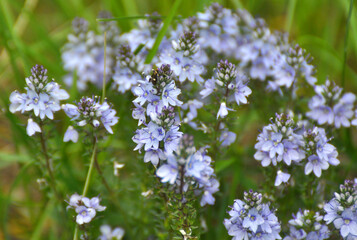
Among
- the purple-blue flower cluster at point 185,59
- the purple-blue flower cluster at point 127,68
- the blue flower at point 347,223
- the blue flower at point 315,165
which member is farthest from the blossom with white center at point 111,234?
the blue flower at point 347,223

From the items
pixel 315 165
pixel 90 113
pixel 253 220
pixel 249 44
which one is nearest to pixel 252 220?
pixel 253 220

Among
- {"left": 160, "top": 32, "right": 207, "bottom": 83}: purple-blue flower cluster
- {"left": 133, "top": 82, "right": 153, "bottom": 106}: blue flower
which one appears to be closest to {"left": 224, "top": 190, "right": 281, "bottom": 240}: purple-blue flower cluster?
{"left": 133, "top": 82, "right": 153, "bottom": 106}: blue flower

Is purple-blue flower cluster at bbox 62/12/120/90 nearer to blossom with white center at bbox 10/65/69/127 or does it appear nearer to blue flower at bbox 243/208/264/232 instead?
blossom with white center at bbox 10/65/69/127

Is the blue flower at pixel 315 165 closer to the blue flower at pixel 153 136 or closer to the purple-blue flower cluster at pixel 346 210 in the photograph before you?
the purple-blue flower cluster at pixel 346 210

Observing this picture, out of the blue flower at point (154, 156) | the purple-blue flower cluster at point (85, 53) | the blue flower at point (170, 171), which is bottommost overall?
the blue flower at point (170, 171)

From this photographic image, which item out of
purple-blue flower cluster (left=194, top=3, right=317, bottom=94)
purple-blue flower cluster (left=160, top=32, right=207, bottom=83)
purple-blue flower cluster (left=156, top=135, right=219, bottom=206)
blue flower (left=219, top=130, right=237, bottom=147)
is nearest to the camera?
purple-blue flower cluster (left=156, top=135, right=219, bottom=206)

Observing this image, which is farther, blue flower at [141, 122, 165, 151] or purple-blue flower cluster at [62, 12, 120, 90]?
purple-blue flower cluster at [62, 12, 120, 90]

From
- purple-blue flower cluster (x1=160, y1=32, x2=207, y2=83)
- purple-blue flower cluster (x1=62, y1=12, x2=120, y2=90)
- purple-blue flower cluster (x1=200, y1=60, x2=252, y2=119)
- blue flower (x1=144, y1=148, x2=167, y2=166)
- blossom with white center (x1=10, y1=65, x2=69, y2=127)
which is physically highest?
purple-blue flower cluster (x1=62, y1=12, x2=120, y2=90)

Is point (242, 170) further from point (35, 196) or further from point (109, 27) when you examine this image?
point (35, 196)
